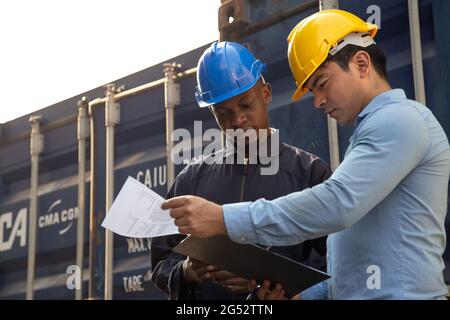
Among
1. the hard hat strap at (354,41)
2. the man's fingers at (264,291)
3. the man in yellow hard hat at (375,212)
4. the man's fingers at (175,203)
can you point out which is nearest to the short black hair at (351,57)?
the hard hat strap at (354,41)

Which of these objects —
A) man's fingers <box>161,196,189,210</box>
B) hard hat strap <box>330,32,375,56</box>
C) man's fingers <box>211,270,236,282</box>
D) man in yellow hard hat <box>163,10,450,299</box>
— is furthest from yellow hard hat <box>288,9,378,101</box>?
man's fingers <box>211,270,236,282</box>

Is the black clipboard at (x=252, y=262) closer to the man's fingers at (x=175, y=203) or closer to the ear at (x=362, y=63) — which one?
the man's fingers at (x=175, y=203)

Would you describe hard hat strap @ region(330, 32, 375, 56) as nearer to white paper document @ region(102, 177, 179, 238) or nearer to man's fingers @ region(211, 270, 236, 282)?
white paper document @ region(102, 177, 179, 238)

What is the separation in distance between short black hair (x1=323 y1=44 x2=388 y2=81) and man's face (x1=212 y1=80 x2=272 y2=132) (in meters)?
0.69

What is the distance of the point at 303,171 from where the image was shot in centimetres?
281

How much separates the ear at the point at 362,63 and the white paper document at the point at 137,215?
2.12 ft

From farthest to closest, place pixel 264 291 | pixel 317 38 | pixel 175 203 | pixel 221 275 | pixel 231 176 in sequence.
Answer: pixel 231 176 → pixel 221 275 → pixel 264 291 → pixel 317 38 → pixel 175 203

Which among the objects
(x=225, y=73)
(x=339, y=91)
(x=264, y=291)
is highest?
(x=225, y=73)

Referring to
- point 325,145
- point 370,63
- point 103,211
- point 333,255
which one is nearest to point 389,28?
point 325,145

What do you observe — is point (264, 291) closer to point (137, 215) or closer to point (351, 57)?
point (137, 215)

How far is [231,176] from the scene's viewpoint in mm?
2834

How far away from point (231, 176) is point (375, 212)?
2.79 feet

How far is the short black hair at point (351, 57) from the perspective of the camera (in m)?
2.21

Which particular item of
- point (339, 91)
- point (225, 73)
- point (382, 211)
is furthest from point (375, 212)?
point (225, 73)
